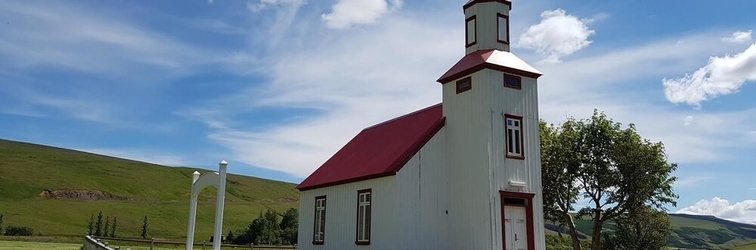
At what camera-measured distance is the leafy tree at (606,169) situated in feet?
99.5

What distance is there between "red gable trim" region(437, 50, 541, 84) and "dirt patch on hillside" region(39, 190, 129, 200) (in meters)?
104

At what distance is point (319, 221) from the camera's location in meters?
26.0

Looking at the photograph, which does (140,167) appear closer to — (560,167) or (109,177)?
(109,177)

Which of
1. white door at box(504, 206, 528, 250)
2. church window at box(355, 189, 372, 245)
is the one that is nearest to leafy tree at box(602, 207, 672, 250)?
white door at box(504, 206, 528, 250)

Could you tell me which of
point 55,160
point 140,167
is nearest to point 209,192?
point 140,167

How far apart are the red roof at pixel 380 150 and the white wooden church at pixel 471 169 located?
98 millimetres

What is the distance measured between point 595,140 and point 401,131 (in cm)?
1217

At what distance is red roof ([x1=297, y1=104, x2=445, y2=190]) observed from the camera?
21516 mm

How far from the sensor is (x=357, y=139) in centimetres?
2977

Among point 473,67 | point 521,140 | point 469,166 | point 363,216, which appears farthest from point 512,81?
point 363,216

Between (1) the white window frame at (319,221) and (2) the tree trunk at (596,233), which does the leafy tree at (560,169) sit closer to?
(2) the tree trunk at (596,233)

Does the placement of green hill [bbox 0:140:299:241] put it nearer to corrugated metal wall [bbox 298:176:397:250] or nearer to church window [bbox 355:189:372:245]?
corrugated metal wall [bbox 298:176:397:250]

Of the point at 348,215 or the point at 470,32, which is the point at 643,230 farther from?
the point at 348,215

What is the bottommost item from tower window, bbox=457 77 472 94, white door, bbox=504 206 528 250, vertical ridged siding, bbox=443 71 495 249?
white door, bbox=504 206 528 250
